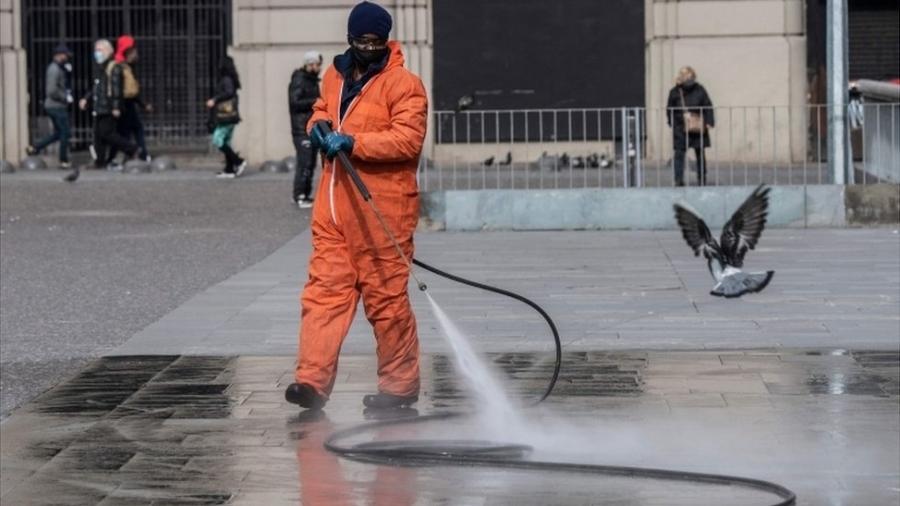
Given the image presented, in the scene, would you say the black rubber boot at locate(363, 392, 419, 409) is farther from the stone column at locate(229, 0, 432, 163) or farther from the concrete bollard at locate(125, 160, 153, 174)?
the stone column at locate(229, 0, 432, 163)

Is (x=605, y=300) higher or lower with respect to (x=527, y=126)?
lower

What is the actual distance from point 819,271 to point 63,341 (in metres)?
5.45

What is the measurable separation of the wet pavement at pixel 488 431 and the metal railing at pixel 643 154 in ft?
24.3

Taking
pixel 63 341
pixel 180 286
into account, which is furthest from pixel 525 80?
pixel 63 341

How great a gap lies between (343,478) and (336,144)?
1.53 metres

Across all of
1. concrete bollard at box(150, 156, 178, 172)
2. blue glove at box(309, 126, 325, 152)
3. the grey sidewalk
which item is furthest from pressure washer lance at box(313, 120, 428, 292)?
concrete bollard at box(150, 156, 178, 172)

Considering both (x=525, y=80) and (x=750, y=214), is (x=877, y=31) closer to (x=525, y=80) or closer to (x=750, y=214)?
(x=525, y=80)

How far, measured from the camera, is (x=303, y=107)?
1956 centimetres

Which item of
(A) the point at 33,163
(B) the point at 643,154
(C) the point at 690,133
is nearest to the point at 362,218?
(B) the point at 643,154

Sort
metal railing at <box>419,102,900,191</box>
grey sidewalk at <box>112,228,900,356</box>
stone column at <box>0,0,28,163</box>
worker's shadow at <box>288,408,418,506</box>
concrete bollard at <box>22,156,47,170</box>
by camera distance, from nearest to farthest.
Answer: worker's shadow at <box>288,408,418,506</box> → grey sidewalk at <box>112,228,900,356</box> → metal railing at <box>419,102,900,191</box> → concrete bollard at <box>22,156,47,170</box> → stone column at <box>0,0,28,163</box>

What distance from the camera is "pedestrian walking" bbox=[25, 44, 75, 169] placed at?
25.5 m

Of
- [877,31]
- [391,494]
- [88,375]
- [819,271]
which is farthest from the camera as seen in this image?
[877,31]

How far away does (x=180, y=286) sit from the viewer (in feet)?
42.9

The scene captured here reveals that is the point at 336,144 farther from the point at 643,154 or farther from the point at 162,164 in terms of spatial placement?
the point at 162,164
